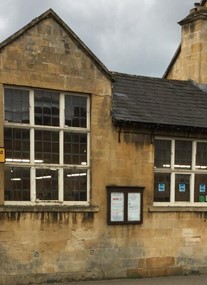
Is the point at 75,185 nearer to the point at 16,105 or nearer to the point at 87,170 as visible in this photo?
the point at 87,170

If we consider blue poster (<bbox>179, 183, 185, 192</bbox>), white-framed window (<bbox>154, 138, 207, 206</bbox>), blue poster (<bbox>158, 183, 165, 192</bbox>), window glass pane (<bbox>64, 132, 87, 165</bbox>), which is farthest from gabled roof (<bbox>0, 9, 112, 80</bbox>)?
blue poster (<bbox>179, 183, 185, 192</bbox>)

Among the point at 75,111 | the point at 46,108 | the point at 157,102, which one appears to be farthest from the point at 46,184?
the point at 157,102

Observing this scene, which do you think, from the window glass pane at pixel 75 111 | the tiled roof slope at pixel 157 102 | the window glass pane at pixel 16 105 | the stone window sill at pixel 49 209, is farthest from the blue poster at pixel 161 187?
the window glass pane at pixel 16 105

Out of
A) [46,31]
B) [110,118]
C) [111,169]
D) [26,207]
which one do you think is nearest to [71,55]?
[46,31]

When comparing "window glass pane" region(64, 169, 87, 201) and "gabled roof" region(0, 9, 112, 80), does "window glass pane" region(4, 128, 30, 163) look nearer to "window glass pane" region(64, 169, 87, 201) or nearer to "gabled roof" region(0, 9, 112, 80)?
"window glass pane" region(64, 169, 87, 201)

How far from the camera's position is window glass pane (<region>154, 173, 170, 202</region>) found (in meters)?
13.0

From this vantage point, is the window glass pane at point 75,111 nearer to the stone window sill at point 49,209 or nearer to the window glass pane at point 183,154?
the stone window sill at point 49,209

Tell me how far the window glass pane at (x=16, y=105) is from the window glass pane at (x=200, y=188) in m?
5.31

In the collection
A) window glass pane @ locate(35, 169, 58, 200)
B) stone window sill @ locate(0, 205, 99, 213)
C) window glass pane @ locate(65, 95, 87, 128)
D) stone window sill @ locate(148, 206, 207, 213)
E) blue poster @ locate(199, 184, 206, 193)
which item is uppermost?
window glass pane @ locate(65, 95, 87, 128)

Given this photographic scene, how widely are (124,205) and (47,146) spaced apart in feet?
8.49

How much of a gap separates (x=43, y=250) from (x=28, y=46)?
4.96 metres

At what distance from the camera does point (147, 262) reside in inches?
491

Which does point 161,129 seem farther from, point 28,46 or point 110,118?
point 28,46

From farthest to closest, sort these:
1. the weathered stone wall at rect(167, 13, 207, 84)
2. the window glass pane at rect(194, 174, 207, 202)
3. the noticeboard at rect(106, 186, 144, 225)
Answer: the weathered stone wall at rect(167, 13, 207, 84) → the window glass pane at rect(194, 174, 207, 202) → the noticeboard at rect(106, 186, 144, 225)
